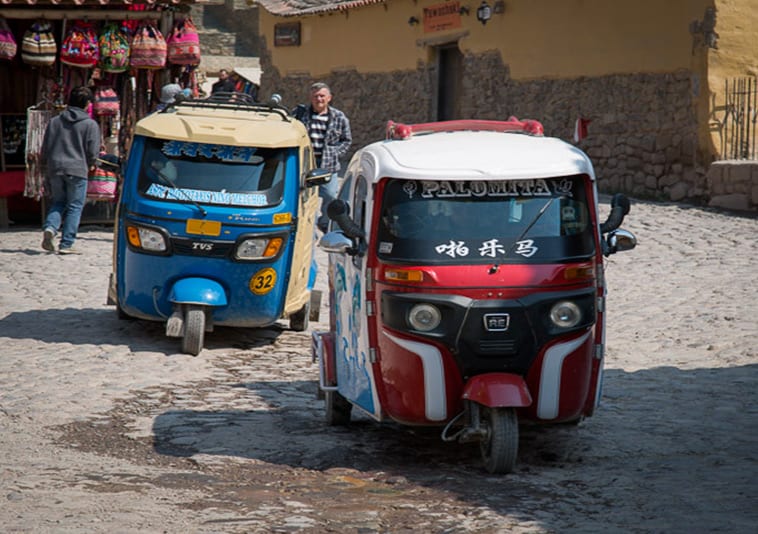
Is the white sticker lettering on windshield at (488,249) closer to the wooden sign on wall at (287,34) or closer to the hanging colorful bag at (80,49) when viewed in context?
the hanging colorful bag at (80,49)

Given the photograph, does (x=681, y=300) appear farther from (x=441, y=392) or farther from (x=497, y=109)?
(x=497, y=109)

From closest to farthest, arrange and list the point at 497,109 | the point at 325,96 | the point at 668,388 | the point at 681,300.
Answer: the point at 668,388 → the point at 681,300 → the point at 325,96 → the point at 497,109

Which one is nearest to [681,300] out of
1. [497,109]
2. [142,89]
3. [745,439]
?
[745,439]

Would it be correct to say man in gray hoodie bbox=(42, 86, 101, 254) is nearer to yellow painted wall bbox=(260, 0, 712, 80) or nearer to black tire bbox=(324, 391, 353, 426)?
black tire bbox=(324, 391, 353, 426)

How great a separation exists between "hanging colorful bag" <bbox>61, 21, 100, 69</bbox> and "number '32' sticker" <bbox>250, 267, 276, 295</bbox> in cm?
704

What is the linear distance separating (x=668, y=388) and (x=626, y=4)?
1201 cm

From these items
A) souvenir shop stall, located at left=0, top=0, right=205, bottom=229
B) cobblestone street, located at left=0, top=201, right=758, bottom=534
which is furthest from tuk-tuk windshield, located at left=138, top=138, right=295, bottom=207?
souvenir shop stall, located at left=0, top=0, right=205, bottom=229

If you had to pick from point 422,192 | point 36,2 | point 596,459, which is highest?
point 36,2

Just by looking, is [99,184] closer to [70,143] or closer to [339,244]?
[70,143]

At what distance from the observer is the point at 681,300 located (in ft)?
39.1

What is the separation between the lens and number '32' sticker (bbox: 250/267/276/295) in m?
9.64

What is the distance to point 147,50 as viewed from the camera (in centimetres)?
1584

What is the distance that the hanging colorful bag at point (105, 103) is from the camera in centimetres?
1603

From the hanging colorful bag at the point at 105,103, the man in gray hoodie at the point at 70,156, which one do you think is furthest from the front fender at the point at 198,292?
the hanging colorful bag at the point at 105,103
